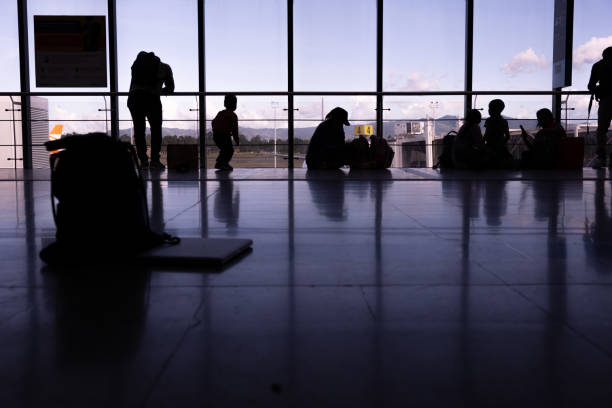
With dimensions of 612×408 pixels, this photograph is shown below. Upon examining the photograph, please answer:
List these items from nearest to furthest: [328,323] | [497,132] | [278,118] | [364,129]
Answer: [328,323] < [497,132] < [364,129] < [278,118]

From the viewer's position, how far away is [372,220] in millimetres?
1724

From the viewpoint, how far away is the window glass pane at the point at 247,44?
5.99 meters

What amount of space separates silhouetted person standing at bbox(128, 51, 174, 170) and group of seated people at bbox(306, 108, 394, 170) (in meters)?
1.15

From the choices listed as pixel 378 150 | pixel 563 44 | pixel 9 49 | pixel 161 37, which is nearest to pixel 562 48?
pixel 563 44

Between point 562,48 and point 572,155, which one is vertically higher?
point 562,48

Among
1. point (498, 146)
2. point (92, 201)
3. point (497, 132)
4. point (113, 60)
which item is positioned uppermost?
point (113, 60)

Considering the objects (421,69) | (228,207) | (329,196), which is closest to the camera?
(228,207)

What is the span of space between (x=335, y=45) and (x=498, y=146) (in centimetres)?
217

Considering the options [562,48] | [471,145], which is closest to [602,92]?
[471,145]

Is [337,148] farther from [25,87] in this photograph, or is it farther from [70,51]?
[25,87]

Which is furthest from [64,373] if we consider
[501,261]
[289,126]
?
[289,126]

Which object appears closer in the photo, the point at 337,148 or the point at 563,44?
the point at 337,148

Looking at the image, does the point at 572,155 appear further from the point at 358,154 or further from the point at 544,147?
the point at 358,154

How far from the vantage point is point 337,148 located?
466cm
